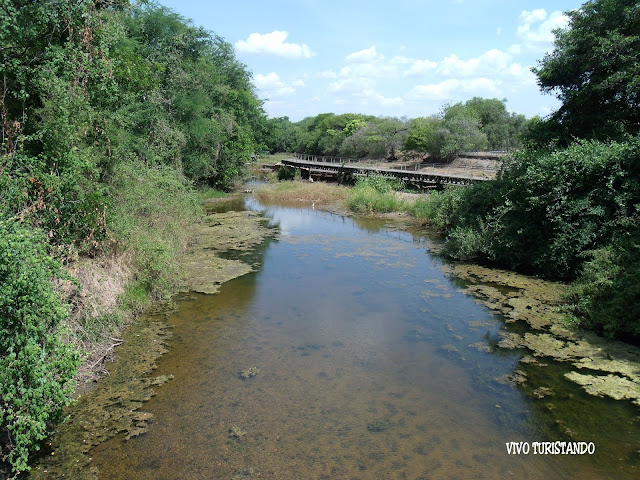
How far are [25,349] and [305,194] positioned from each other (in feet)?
85.3

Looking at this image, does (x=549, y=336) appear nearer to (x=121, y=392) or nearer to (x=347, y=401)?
(x=347, y=401)

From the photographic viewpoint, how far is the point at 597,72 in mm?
14500

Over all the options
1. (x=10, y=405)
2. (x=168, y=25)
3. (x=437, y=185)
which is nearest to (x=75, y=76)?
(x=10, y=405)

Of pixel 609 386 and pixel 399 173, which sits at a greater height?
pixel 399 173

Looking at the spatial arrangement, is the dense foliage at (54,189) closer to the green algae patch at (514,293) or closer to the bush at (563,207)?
the green algae patch at (514,293)

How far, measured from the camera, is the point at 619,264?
31.1ft

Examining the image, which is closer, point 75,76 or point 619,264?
point 75,76

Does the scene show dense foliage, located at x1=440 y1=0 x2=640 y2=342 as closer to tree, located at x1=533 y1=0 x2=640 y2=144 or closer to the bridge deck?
tree, located at x1=533 y1=0 x2=640 y2=144

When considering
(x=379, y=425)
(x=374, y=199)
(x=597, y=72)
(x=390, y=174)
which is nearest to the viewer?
(x=379, y=425)

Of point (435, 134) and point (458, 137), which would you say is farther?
point (435, 134)

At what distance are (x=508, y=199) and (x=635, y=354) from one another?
22.6ft

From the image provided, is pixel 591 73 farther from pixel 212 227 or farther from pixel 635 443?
pixel 212 227

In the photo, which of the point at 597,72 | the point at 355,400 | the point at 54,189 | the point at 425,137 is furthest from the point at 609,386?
the point at 425,137

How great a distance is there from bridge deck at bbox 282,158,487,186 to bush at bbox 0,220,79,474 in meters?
18.9
